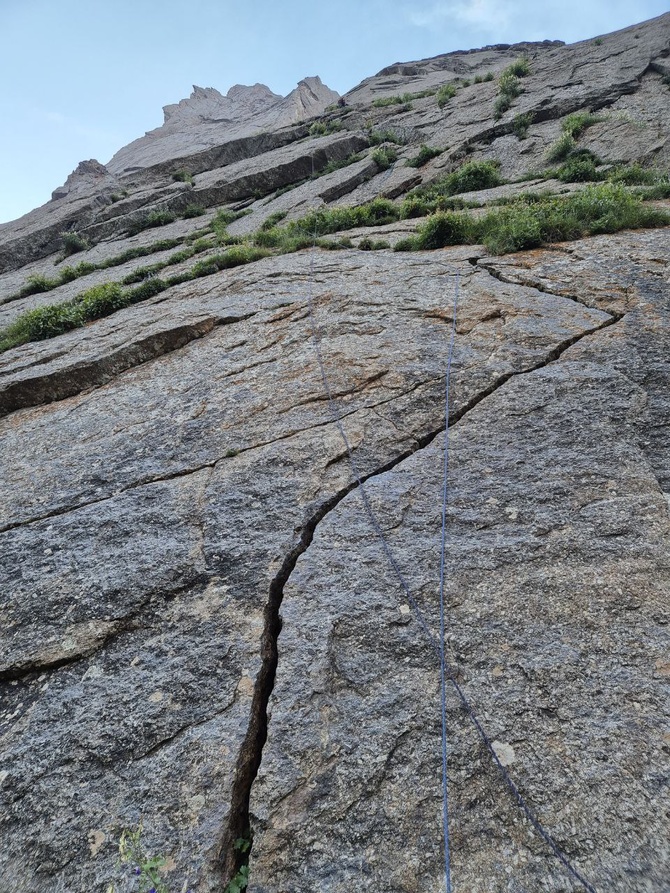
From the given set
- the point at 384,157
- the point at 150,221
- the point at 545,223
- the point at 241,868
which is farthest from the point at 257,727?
the point at 150,221

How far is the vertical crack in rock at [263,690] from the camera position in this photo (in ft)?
7.89

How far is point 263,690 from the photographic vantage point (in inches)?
118

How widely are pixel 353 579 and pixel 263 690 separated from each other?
3.32 feet

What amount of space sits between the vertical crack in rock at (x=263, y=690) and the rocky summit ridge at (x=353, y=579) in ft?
0.06

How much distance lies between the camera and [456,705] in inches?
108

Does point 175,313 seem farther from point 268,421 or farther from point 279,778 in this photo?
point 279,778

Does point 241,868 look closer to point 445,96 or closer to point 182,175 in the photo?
point 182,175

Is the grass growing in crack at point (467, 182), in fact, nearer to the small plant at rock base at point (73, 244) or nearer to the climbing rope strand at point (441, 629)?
the climbing rope strand at point (441, 629)

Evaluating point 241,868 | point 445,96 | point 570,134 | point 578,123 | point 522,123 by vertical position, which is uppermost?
point 445,96

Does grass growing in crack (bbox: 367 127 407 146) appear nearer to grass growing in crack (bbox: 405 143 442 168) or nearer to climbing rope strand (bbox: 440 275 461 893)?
grass growing in crack (bbox: 405 143 442 168)

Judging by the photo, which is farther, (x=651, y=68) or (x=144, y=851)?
(x=651, y=68)

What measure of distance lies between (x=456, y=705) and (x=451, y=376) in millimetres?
3679

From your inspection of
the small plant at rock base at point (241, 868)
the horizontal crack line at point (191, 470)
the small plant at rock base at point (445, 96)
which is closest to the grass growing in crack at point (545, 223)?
the horizontal crack line at point (191, 470)

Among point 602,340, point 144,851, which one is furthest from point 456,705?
point 602,340
